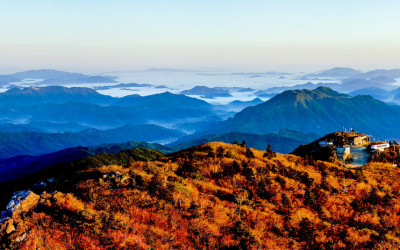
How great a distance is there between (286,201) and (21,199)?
2205 centimetres

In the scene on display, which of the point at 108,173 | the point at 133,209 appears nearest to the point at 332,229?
the point at 133,209

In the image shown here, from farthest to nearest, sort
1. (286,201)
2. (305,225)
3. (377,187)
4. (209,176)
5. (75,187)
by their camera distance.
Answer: (377,187)
(209,176)
(286,201)
(75,187)
(305,225)

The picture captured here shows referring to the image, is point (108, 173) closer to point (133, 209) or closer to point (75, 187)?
point (75, 187)

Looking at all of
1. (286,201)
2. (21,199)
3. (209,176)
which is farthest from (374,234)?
(21,199)

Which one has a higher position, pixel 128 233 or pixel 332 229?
pixel 128 233

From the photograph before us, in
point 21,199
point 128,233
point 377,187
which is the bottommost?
point 377,187

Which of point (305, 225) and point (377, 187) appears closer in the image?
point (305, 225)

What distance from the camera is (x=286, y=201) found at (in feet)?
94.2

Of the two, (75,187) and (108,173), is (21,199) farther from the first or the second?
(108,173)

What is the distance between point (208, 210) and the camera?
80.8 feet

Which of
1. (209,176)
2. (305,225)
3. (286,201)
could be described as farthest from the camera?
(209,176)

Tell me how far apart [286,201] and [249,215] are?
552 cm

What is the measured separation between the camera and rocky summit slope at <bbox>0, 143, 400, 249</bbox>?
19453 mm

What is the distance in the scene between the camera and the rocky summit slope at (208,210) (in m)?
19.5
